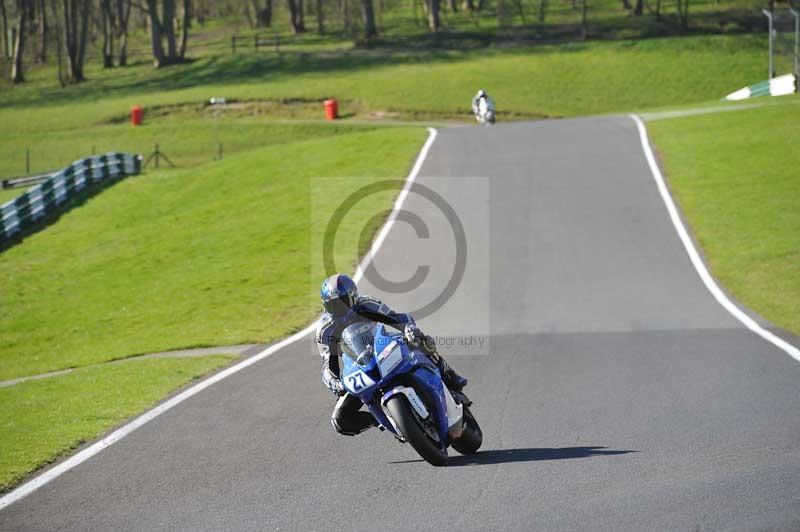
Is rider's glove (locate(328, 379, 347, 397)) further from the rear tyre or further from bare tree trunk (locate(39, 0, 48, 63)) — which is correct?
bare tree trunk (locate(39, 0, 48, 63))

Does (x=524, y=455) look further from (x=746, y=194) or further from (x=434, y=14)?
(x=434, y=14)

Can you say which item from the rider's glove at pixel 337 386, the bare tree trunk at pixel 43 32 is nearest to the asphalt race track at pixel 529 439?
the rider's glove at pixel 337 386

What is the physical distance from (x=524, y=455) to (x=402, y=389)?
142 centimetres

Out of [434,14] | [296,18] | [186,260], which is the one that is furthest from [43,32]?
[186,260]

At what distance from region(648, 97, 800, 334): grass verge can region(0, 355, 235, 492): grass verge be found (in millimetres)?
9480

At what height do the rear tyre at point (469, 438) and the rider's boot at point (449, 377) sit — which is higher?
the rider's boot at point (449, 377)

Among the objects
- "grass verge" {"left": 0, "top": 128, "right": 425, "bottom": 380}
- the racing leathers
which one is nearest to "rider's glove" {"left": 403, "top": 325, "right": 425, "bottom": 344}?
the racing leathers

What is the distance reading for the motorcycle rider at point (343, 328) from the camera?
31.3 ft

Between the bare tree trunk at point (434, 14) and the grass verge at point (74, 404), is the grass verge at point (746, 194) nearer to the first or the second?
the grass verge at point (74, 404)

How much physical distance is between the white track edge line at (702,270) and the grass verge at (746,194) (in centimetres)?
27

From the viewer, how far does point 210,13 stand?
388 feet

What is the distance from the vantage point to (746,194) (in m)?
24.7

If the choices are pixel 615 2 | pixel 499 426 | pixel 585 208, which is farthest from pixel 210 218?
pixel 615 2

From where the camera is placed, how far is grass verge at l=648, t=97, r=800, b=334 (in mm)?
18484
